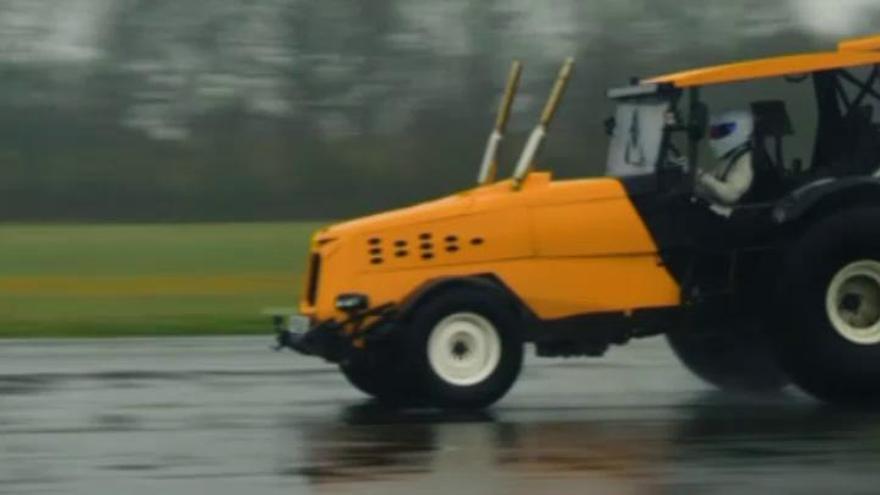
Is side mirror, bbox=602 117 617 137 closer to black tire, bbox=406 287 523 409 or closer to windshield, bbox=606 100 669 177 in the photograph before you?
windshield, bbox=606 100 669 177

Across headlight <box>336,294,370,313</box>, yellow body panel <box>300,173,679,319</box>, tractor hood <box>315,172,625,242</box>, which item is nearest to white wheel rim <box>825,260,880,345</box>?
yellow body panel <box>300,173,679,319</box>

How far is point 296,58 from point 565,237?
1565 inches

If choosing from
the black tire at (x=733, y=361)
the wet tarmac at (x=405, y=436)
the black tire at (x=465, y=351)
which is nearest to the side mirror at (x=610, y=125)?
the black tire at (x=733, y=361)

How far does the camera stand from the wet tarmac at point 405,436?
10289 millimetres

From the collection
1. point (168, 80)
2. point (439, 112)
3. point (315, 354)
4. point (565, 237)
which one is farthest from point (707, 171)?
point (168, 80)

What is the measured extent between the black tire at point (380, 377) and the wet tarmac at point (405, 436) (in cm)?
12

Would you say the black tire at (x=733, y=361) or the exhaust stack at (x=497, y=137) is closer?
the exhaust stack at (x=497, y=137)

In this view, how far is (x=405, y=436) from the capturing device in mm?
12164

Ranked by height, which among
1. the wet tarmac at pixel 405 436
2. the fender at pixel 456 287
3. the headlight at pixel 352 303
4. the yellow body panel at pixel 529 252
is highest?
the yellow body panel at pixel 529 252

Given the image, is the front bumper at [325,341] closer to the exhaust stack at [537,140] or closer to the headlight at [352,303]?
the headlight at [352,303]

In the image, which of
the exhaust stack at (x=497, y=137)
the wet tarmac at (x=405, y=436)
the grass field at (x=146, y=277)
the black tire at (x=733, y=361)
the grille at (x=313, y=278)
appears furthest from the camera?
the grass field at (x=146, y=277)

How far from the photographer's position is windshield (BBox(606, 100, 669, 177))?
14.1 m

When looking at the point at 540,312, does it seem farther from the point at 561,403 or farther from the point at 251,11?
the point at 251,11

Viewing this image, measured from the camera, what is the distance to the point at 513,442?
11828 millimetres
